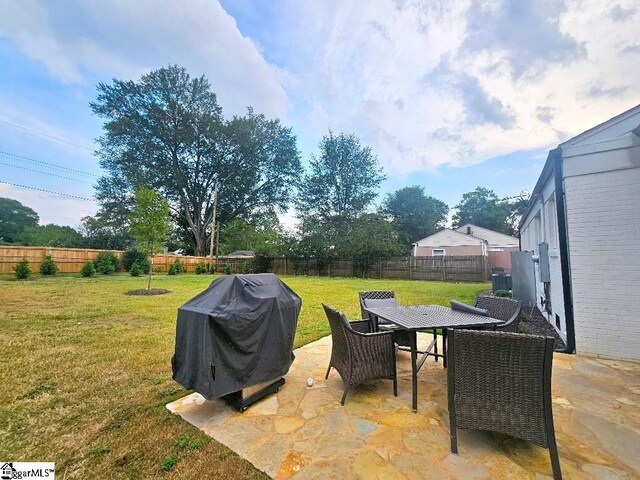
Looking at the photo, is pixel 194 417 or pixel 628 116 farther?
pixel 628 116

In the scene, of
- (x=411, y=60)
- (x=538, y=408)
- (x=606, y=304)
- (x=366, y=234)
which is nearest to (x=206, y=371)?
(x=538, y=408)

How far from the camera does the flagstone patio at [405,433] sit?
5.45ft

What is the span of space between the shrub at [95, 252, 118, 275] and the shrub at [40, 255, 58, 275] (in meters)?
1.77

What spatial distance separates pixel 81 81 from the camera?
35.6ft

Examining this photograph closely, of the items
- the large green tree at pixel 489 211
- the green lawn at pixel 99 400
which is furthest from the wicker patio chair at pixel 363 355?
the large green tree at pixel 489 211

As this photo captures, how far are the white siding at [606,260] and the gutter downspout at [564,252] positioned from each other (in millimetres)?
67

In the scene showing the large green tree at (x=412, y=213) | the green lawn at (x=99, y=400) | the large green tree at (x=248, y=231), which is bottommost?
the green lawn at (x=99, y=400)

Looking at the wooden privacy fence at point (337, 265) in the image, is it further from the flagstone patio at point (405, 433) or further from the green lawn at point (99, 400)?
the flagstone patio at point (405, 433)

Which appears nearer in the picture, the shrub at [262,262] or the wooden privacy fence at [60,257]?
the wooden privacy fence at [60,257]

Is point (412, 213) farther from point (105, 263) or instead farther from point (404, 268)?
point (105, 263)

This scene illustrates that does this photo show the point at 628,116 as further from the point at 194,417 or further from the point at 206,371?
the point at 194,417

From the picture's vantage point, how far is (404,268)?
16109 millimetres

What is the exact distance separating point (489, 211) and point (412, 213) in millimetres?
9321

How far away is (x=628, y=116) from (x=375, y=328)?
3.87 meters
